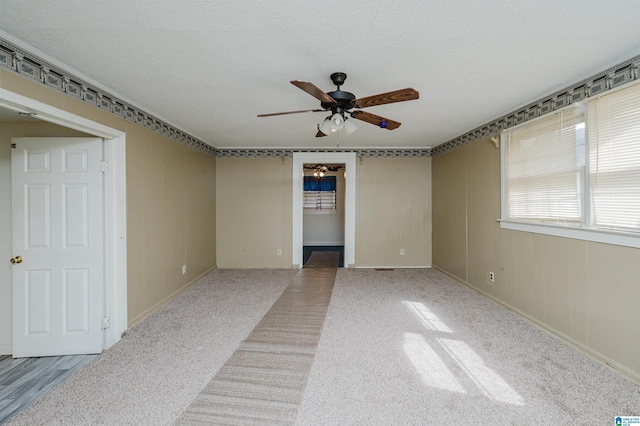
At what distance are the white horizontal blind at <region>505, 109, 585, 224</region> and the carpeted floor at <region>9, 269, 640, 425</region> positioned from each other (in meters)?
1.20

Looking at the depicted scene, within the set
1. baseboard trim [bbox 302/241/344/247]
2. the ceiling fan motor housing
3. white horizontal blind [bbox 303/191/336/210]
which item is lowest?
baseboard trim [bbox 302/241/344/247]

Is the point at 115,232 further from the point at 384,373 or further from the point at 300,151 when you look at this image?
the point at 300,151

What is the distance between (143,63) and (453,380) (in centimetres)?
325

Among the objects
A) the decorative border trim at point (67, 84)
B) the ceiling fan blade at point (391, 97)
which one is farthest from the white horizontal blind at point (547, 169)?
the decorative border trim at point (67, 84)

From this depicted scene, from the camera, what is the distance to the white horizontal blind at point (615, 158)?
206cm

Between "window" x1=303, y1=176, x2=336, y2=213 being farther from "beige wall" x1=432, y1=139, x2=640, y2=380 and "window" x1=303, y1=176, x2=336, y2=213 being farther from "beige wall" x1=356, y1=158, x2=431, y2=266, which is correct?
"beige wall" x1=432, y1=139, x2=640, y2=380

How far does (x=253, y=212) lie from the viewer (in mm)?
5645

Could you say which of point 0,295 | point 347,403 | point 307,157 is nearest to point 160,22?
point 347,403

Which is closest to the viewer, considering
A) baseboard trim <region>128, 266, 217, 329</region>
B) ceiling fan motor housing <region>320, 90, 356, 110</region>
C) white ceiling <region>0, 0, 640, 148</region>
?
white ceiling <region>0, 0, 640, 148</region>

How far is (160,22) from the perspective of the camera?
1.64 m

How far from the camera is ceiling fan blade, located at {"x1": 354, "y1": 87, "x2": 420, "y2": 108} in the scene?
197cm

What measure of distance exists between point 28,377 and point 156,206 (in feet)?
6.19

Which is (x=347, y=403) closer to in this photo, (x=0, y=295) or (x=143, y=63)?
(x=143, y=63)

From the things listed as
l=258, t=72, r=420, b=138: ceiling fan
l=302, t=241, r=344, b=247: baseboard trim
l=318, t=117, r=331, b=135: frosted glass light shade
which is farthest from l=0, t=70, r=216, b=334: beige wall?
Result: l=302, t=241, r=344, b=247: baseboard trim
